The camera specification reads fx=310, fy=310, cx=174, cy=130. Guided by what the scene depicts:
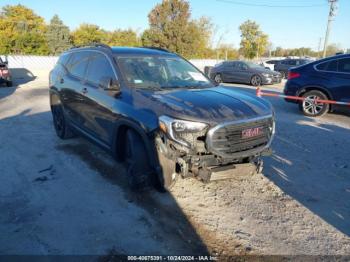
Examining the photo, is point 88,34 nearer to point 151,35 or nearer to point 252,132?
point 151,35

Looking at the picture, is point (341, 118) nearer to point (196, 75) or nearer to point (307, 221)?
point (196, 75)

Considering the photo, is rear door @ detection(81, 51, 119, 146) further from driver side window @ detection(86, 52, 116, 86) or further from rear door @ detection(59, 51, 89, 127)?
rear door @ detection(59, 51, 89, 127)

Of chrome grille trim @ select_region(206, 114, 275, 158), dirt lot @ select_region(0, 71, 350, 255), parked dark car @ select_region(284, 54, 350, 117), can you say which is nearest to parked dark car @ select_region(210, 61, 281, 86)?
parked dark car @ select_region(284, 54, 350, 117)

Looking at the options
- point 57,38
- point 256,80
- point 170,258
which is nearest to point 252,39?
point 57,38

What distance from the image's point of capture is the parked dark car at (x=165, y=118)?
3504 millimetres

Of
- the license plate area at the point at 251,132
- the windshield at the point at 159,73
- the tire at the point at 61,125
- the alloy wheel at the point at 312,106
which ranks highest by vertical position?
the windshield at the point at 159,73

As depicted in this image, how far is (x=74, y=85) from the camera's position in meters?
5.55

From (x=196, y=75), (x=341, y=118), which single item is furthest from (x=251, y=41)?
(x=196, y=75)

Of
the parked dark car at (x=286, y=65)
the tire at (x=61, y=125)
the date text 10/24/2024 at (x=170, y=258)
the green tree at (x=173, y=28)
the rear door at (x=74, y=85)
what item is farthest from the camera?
the green tree at (x=173, y=28)

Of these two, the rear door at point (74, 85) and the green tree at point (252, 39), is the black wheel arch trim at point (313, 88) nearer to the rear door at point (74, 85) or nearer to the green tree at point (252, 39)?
the rear door at point (74, 85)

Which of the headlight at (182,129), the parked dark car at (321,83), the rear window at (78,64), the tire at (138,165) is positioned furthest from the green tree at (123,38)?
the headlight at (182,129)

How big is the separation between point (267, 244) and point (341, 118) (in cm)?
727

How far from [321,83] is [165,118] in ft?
23.4

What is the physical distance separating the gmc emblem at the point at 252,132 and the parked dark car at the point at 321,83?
605 cm
